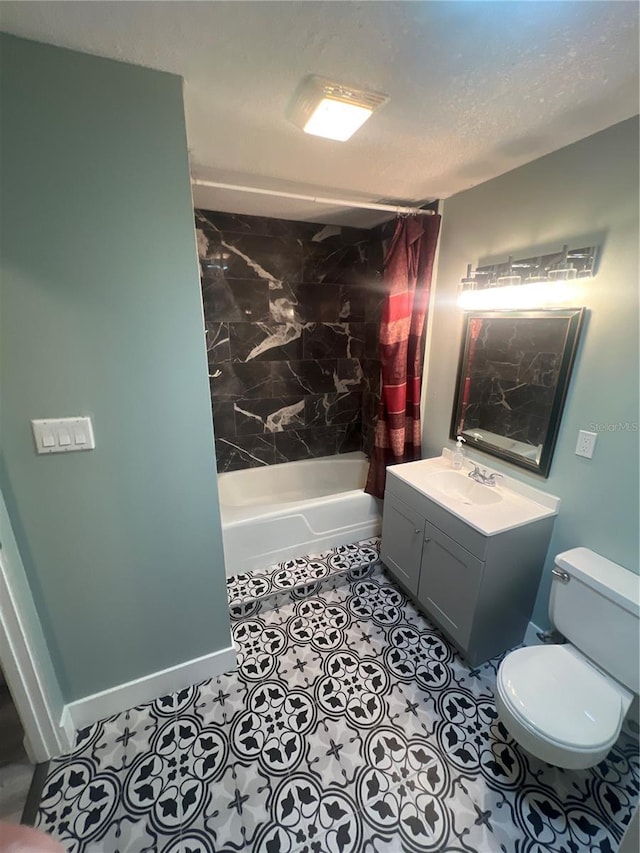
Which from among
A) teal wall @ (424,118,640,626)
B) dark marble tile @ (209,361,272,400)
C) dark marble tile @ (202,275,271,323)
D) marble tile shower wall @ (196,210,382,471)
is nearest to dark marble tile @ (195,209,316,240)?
marble tile shower wall @ (196,210,382,471)

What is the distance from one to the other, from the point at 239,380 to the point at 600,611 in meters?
2.50

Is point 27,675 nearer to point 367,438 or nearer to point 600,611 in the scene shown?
point 600,611

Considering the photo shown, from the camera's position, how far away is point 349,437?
3305 mm

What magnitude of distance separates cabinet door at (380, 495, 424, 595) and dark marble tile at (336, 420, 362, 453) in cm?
123

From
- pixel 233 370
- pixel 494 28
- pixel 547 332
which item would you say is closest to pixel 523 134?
pixel 494 28

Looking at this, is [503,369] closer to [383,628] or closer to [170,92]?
[383,628]

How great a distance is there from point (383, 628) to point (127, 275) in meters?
2.02

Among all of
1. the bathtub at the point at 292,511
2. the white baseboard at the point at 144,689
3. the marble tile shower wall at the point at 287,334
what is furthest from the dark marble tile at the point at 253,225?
the white baseboard at the point at 144,689

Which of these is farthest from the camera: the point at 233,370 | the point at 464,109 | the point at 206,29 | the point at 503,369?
the point at 233,370

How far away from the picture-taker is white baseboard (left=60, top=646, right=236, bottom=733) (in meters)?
1.43

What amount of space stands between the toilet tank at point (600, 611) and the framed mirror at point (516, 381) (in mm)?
439

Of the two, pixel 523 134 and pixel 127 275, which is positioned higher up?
pixel 523 134

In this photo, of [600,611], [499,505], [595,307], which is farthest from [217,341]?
[600,611]

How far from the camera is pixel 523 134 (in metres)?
1.37
